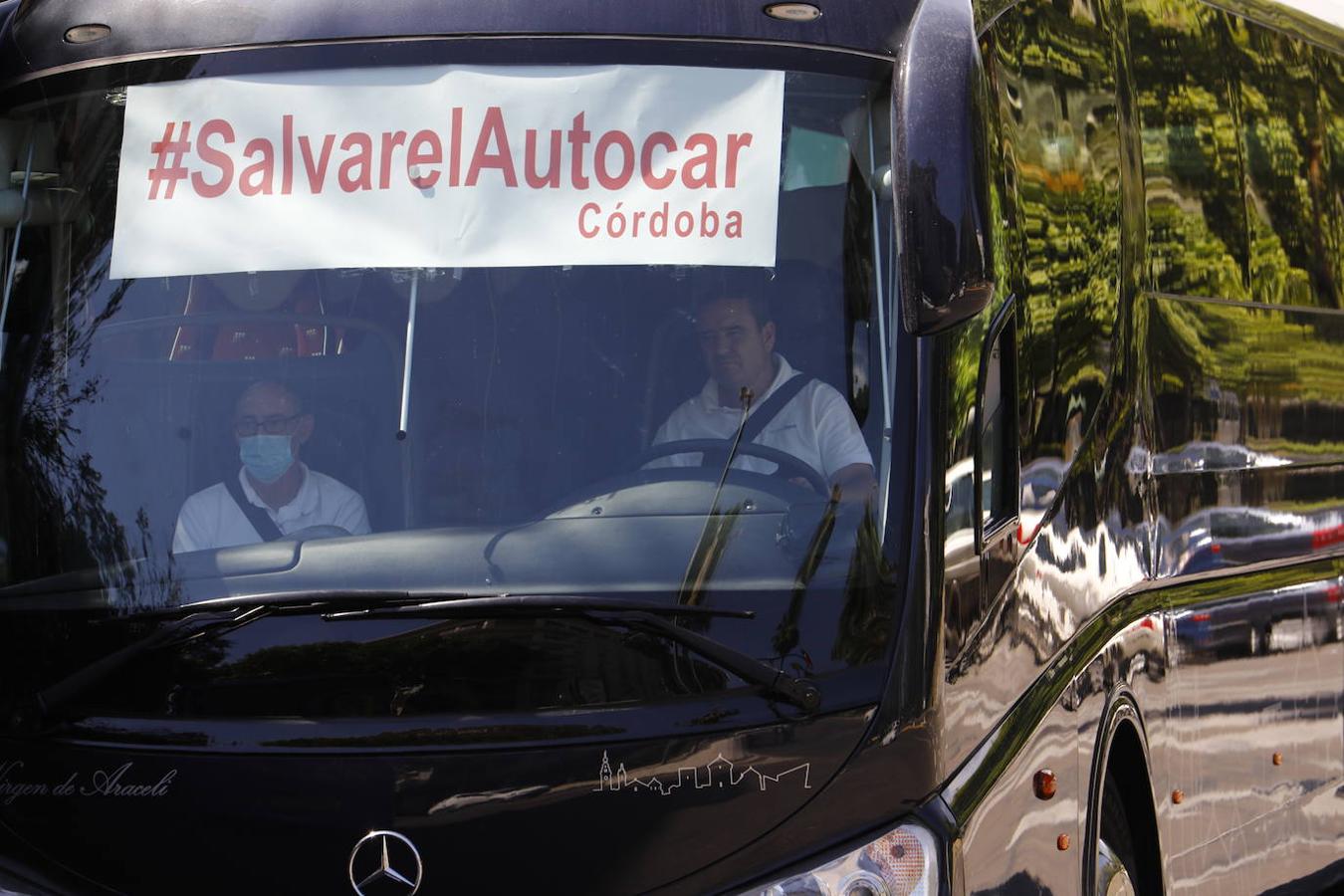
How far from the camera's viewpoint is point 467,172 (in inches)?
172

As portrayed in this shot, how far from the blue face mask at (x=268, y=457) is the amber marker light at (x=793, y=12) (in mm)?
1301

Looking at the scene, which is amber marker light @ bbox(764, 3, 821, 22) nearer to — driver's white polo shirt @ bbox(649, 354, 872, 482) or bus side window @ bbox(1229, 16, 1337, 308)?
driver's white polo shirt @ bbox(649, 354, 872, 482)

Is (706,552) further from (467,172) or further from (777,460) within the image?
(467,172)

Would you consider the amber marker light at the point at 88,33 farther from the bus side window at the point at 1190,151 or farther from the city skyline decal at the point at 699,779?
the bus side window at the point at 1190,151

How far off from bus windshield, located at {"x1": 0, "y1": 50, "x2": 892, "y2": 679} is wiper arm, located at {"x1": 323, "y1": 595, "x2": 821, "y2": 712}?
65mm

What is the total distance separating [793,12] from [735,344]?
0.71 meters

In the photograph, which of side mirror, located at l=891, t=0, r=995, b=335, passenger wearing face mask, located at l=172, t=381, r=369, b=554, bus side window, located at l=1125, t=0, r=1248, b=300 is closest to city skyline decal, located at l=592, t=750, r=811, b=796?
passenger wearing face mask, located at l=172, t=381, r=369, b=554

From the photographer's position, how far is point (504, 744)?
12.9 ft

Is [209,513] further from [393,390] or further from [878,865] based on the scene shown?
[878,865]

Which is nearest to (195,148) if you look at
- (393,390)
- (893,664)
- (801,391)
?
(393,390)

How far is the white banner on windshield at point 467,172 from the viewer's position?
4324 millimetres

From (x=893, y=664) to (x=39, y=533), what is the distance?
173 cm

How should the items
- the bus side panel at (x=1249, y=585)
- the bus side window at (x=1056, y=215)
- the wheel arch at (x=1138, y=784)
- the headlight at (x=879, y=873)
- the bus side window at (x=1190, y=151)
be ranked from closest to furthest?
the headlight at (x=879, y=873)
the bus side window at (x=1056, y=215)
the wheel arch at (x=1138, y=784)
the bus side panel at (x=1249, y=585)
the bus side window at (x=1190, y=151)

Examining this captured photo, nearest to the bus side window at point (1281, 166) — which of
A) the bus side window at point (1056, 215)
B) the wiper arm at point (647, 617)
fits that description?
the bus side window at point (1056, 215)
